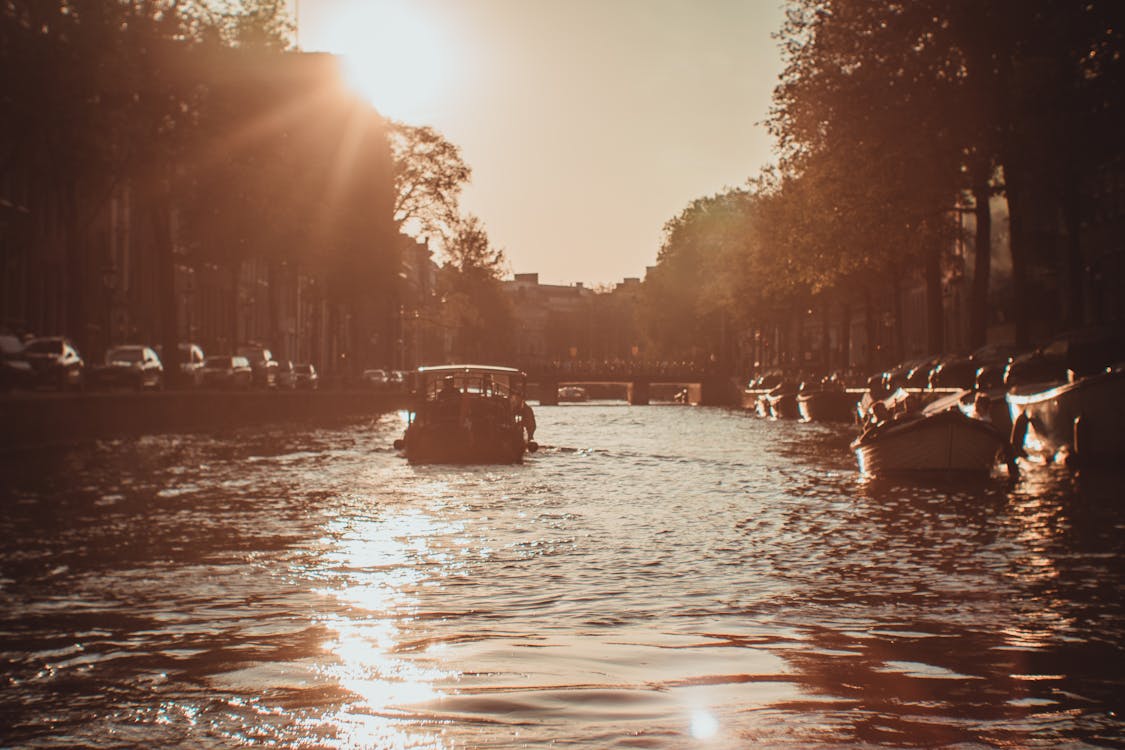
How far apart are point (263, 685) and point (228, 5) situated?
47.3 m

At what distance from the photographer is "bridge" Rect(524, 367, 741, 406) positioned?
422 feet

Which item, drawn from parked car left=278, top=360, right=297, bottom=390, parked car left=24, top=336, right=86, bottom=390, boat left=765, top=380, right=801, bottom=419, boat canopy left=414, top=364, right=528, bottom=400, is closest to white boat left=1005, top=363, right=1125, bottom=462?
boat canopy left=414, top=364, right=528, bottom=400

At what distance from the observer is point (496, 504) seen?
23.7 meters

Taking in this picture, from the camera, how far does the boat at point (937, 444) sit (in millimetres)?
28578

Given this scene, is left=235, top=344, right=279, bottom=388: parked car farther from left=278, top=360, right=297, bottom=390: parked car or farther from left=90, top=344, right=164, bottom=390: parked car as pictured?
left=90, top=344, right=164, bottom=390: parked car

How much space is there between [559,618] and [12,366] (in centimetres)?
3603

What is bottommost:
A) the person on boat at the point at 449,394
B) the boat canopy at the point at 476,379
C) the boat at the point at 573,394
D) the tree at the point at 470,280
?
the boat at the point at 573,394

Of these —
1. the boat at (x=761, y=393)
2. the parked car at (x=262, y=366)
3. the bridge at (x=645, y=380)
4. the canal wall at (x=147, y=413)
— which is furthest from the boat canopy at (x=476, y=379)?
the bridge at (x=645, y=380)

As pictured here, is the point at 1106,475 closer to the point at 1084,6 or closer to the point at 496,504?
the point at 496,504

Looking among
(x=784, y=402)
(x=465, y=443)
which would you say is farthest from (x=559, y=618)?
(x=784, y=402)

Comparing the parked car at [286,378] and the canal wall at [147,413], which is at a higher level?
the parked car at [286,378]

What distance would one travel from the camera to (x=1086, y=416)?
1153 inches

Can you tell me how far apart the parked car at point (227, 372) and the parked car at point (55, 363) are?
1748cm

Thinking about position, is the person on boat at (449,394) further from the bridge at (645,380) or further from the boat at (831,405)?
the bridge at (645,380)
